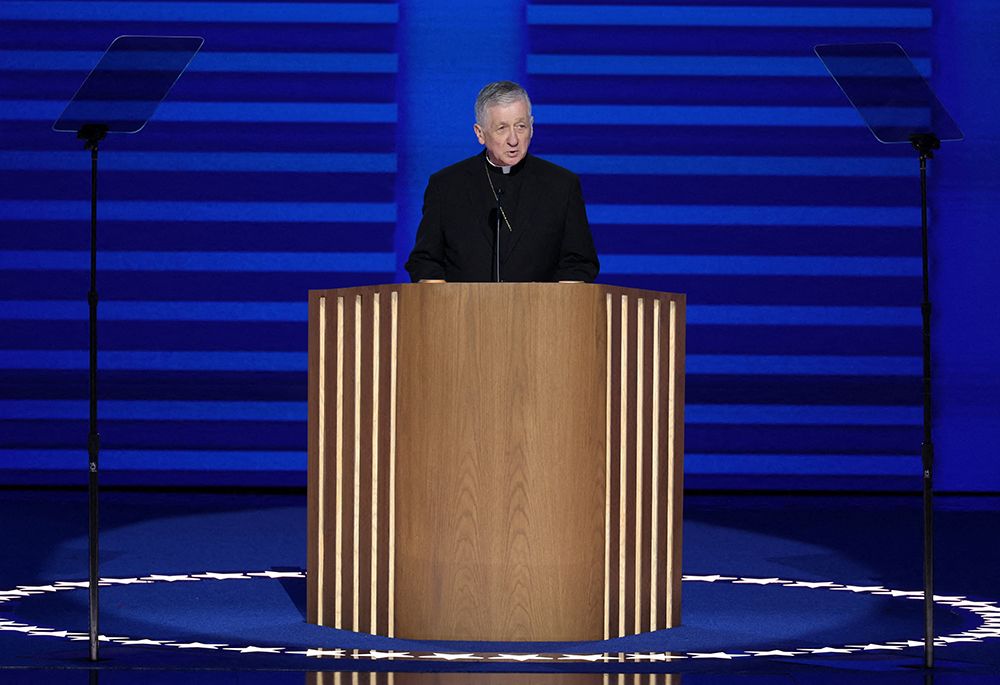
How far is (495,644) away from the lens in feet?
10.0

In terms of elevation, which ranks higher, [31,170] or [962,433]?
[31,170]

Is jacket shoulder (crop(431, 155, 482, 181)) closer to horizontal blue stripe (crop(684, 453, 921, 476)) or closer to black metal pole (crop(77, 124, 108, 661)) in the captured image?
black metal pole (crop(77, 124, 108, 661))

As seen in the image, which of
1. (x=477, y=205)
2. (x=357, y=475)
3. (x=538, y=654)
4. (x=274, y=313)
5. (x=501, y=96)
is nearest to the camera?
(x=538, y=654)

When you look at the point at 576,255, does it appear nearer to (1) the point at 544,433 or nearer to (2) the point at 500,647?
(1) the point at 544,433

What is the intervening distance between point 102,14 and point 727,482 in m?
3.84

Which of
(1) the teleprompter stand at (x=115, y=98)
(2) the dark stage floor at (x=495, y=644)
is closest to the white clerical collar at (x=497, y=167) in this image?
(1) the teleprompter stand at (x=115, y=98)

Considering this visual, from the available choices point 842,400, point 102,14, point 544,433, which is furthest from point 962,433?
point 102,14

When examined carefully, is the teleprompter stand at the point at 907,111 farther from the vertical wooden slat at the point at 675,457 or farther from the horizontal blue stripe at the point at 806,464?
the horizontal blue stripe at the point at 806,464

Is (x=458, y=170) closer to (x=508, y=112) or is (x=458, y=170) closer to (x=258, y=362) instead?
(x=508, y=112)

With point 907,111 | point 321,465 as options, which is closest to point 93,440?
point 321,465

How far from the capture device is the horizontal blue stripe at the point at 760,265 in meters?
6.59

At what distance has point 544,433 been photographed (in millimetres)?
3010

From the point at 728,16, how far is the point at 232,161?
2.55 metres

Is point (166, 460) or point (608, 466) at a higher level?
point (608, 466)
